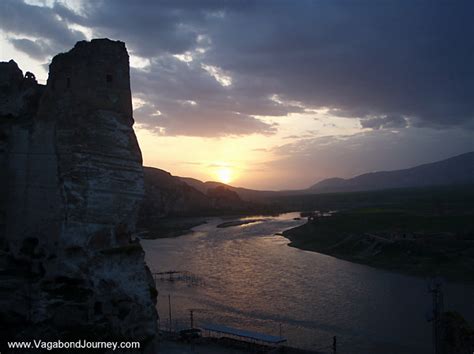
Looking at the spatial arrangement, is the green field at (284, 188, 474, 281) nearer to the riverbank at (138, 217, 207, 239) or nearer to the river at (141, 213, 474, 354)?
the river at (141, 213, 474, 354)

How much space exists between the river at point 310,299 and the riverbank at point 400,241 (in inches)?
122

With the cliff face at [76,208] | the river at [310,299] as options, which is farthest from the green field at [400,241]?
the cliff face at [76,208]

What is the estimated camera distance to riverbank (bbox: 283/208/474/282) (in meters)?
53.7

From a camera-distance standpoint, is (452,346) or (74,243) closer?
(452,346)

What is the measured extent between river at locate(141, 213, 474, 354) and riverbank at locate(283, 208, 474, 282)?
309 cm

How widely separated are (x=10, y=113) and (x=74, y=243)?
22.6 feet

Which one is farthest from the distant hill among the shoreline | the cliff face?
the cliff face

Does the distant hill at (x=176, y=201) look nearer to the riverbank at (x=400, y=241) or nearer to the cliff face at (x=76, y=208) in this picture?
the riverbank at (x=400, y=241)

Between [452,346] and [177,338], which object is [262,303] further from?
[452,346]

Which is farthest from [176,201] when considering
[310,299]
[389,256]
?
[310,299]

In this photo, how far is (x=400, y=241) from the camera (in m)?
61.8

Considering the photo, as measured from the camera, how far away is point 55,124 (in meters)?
19.5

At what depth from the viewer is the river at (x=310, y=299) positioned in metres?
33.6

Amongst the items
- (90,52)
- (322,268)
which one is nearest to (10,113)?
(90,52)
